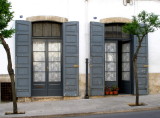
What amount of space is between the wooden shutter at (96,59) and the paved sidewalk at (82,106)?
0.54 meters

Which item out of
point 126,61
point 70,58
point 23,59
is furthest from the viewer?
point 126,61

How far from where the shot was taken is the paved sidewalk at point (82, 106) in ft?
37.0

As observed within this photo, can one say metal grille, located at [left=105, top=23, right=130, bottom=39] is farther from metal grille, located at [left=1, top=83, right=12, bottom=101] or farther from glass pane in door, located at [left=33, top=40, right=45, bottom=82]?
metal grille, located at [left=1, top=83, right=12, bottom=101]

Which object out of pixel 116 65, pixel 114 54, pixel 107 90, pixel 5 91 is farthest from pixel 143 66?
pixel 5 91

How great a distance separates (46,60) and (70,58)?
3.56ft

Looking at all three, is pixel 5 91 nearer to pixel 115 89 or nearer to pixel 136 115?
pixel 115 89

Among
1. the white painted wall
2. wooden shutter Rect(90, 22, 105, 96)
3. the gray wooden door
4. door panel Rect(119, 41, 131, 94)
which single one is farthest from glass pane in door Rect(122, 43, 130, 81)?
the gray wooden door

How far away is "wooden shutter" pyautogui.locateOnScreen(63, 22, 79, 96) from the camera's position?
14195 mm

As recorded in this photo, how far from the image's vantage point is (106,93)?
581 inches

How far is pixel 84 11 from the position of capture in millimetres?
14539

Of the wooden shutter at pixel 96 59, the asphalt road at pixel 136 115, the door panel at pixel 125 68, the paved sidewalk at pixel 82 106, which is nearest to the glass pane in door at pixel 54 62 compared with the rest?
the paved sidewalk at pixel 82 106

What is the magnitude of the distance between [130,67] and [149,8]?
2.83 meters

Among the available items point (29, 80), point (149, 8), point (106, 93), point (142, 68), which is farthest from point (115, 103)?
point (149, 8)

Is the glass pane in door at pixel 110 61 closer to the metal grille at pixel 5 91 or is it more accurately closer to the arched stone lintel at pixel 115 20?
the arched stone lintel at pixel 115 20
